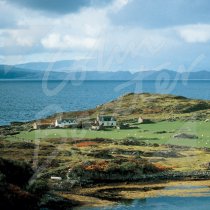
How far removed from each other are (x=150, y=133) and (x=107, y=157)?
95.5 feet

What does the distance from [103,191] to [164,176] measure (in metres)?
10.8

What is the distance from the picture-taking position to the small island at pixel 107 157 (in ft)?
189

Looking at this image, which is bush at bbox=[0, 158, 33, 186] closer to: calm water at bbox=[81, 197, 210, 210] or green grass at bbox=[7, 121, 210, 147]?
calm water at bbox=[81, 197, 210, 210]

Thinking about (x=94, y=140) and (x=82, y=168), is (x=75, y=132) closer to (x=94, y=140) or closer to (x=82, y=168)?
Answer: (x=94, y=140)

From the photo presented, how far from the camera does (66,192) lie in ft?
193

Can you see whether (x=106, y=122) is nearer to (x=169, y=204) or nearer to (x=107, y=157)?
(x=107, y=157)

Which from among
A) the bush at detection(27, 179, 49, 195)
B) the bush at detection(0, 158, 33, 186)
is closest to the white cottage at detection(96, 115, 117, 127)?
the bush at detection(0, 158, 33, 186)

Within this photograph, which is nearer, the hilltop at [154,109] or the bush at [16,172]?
the bush at [16,172]

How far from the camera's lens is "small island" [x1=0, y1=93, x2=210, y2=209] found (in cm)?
5762

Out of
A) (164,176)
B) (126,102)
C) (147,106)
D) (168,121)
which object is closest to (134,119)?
(168,121)

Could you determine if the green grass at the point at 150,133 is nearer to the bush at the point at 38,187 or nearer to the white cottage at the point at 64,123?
the white cottage at the point at 64,123

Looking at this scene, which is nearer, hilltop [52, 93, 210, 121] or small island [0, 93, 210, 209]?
small island [0, 93, 210, 209]

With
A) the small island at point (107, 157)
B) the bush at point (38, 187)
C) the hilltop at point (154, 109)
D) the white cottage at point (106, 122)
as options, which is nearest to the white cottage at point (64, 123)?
the small island at point (107, 157)

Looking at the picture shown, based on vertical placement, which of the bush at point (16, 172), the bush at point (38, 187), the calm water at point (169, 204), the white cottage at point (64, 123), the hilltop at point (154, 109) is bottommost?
the calm water at point (169, 204)
